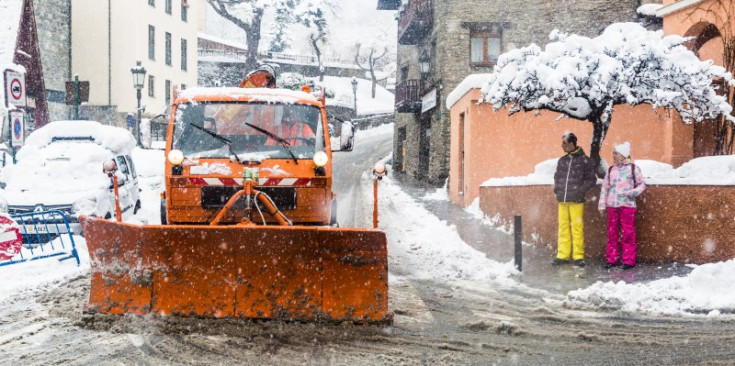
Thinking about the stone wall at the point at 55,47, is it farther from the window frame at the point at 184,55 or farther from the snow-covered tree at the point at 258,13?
the window frame at the point at 184,55

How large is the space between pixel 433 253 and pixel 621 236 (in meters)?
2.76

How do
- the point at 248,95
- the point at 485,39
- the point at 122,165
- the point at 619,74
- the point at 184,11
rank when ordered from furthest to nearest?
1. the point at 184,11
2. the point at 485,39
3. the point at 122,165
4. the point at 619,74
5. the point at 248,95

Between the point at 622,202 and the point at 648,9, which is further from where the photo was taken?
the point at 648,9

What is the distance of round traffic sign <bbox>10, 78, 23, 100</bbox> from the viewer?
1310 cm

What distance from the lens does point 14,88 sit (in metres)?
13.2

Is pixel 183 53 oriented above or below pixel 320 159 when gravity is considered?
above

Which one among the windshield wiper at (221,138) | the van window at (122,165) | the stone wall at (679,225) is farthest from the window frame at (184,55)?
the windshield wiper at (221,138)

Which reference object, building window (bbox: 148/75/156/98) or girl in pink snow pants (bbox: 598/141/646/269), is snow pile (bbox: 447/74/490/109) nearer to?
girl in pink snow pants (bbox: 598/141/646/269)

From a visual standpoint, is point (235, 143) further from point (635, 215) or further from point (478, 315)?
point (635, 215)

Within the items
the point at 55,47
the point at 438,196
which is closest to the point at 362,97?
the point at 55,47

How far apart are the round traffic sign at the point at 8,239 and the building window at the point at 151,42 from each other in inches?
1314

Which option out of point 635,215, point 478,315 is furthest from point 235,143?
point 635,215

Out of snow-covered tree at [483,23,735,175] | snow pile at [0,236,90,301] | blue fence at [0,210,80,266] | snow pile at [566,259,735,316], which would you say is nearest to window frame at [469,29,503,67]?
snow-covered tree at [483,23,735,175]

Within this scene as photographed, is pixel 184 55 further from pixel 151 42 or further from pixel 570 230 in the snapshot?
pixel 570 230
